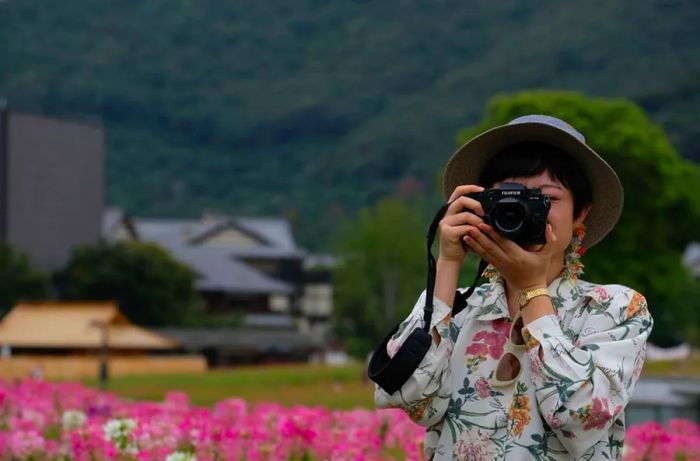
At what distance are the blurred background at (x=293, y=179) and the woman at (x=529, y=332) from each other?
11.7 m

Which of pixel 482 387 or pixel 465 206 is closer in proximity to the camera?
pixel 465 206

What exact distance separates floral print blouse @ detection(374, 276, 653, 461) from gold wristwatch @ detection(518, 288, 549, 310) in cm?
5

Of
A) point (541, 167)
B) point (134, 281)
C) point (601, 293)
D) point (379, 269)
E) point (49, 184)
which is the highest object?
point (49, 184)

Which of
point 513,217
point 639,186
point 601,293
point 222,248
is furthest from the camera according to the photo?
point 222,248

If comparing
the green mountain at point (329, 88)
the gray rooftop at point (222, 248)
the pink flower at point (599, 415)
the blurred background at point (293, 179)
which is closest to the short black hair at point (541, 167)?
the pink flower at point (599, 415)

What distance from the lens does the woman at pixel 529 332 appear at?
295 cm

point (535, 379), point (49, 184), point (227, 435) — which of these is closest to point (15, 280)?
point (49, 184)

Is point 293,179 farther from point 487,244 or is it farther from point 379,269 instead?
point 487,244

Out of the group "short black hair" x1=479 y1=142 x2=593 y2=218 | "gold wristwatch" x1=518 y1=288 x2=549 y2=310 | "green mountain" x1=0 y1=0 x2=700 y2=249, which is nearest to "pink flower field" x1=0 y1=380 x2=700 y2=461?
"short black hair" x1=479 y1=142 x2=593 y2=218

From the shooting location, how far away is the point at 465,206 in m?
3.01

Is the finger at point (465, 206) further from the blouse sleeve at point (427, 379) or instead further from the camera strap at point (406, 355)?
the blouse sleeve at point (427, 379)

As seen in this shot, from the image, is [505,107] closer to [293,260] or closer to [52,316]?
[52,316]

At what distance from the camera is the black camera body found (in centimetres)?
290

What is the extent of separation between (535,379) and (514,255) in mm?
288
